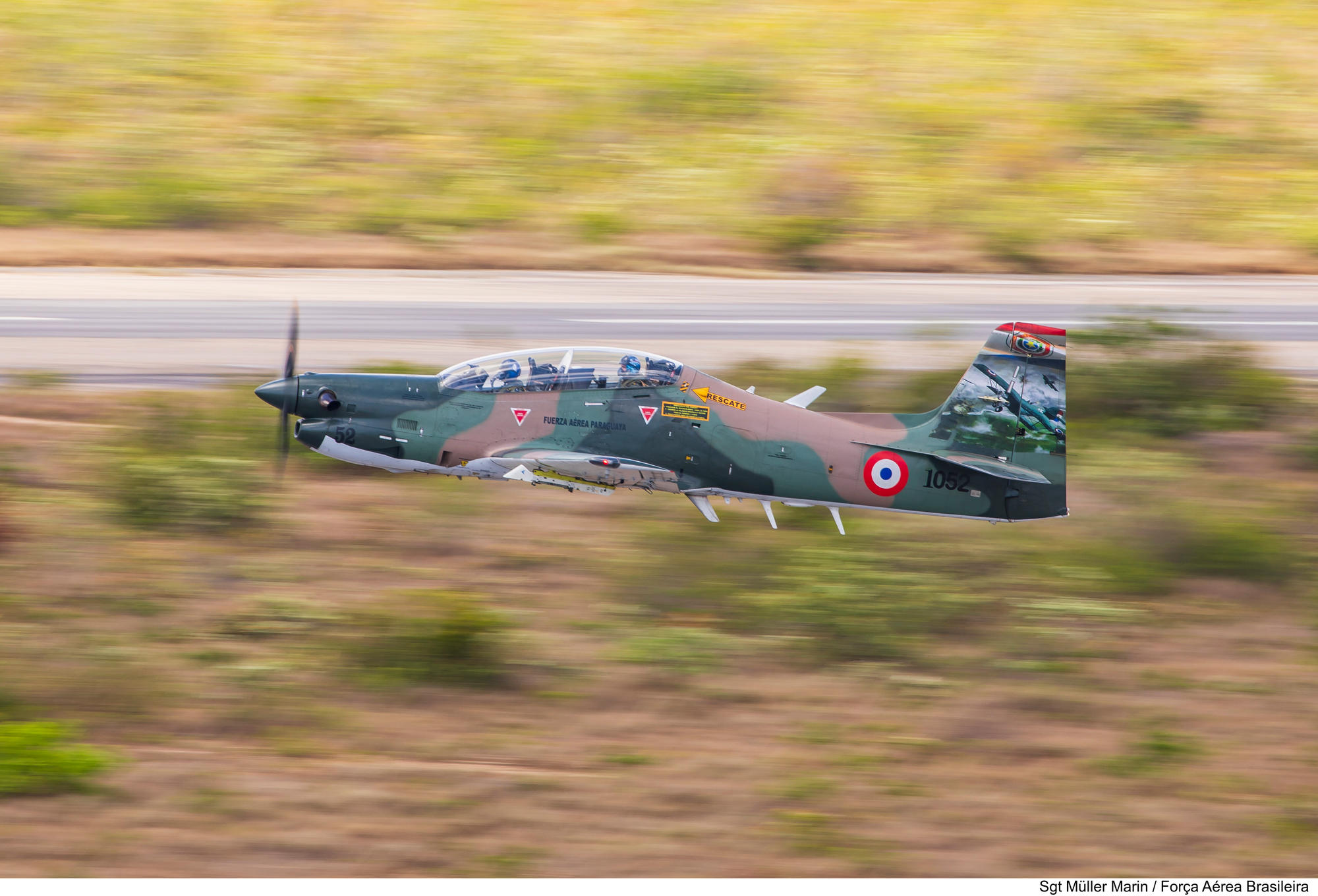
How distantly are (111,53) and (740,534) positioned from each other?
28.9 meters

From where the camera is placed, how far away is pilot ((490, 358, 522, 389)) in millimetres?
14180

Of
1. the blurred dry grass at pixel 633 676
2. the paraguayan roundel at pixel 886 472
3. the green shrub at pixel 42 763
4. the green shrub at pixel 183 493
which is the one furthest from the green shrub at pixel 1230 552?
the green shrub at pixel 42 763

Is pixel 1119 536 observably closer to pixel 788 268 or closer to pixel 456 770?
pixel 456 770

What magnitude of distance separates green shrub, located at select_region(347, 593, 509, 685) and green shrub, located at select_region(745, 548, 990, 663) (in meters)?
2.91

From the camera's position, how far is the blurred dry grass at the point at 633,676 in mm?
9672

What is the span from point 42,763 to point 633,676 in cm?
540

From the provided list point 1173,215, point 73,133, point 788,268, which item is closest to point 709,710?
point 788,268

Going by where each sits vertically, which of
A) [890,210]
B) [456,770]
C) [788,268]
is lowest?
[456,770]

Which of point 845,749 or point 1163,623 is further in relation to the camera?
point 1163,623

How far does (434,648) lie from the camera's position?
11.6m

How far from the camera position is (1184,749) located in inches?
429

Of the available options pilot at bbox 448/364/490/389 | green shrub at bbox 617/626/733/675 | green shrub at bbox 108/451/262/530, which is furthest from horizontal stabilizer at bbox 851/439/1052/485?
green shrub at bbox 108/451/262/530

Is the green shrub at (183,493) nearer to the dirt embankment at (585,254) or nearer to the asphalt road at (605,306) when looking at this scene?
the asphalt road at (605,306)

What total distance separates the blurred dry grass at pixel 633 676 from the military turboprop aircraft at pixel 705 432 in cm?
57
